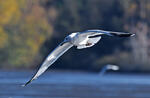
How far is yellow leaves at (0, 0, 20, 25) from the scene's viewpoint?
56.9 metres

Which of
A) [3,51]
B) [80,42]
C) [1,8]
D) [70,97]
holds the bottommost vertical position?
[80,42]

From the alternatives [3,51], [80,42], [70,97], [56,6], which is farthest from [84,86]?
[56,6]

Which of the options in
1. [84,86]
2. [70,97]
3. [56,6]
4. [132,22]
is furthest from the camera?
[56,6]

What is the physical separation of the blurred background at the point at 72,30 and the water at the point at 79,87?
28.9 ft

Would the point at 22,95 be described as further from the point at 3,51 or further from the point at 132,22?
the point at 132,22

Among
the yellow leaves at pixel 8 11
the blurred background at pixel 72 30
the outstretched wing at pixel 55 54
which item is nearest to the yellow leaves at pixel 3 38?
the blurred background at pixel 72 30

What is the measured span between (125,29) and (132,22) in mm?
1940

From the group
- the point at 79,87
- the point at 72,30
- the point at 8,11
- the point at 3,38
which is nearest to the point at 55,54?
the point at 79,87

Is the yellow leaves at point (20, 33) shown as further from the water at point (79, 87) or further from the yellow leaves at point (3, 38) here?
the water at point (79, 87)

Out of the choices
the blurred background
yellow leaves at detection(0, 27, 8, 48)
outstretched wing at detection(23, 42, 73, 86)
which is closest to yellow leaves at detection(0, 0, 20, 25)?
the blurred background

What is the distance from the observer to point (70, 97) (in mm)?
30750

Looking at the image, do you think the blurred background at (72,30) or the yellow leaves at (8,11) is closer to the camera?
the blurred background at (72,30)

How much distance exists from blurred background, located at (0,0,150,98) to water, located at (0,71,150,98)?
880cm

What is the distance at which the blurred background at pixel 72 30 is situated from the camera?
55031 millimetres
